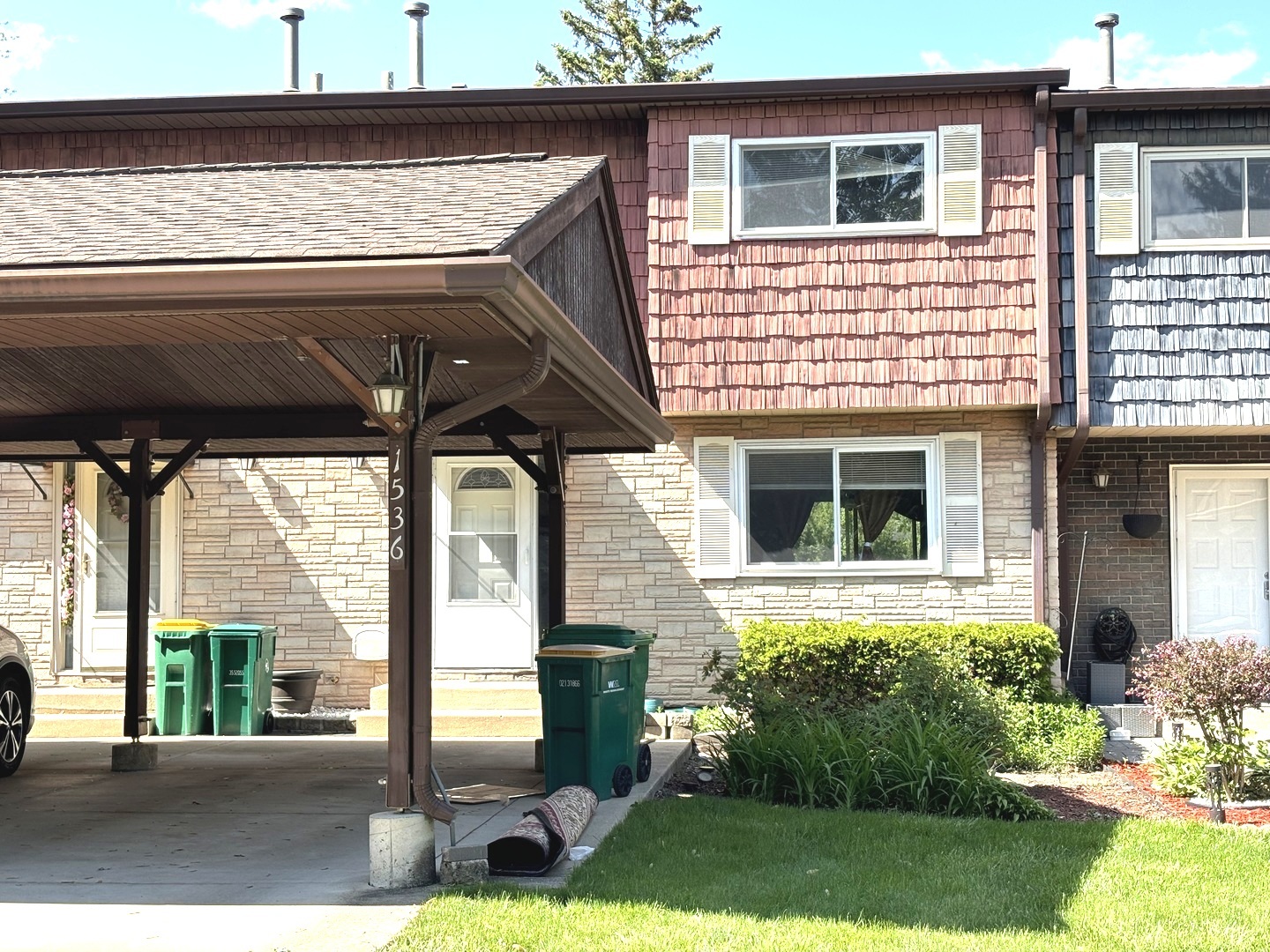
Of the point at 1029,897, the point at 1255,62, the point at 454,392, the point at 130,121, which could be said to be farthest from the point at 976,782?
the point at 1255,62

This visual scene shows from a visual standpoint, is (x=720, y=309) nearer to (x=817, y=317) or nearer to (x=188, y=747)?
(x=817, y=317)

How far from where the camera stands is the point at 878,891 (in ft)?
21.8

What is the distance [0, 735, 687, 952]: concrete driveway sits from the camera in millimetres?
5988

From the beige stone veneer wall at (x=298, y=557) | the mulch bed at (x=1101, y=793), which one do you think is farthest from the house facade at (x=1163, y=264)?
the beige stone veneer wall at (x=298, y=557)

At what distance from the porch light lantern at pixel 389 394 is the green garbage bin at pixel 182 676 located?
706cm

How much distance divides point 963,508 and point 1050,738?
2666 mm

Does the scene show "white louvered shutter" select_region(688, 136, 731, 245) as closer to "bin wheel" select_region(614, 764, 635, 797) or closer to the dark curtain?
the dark curtain


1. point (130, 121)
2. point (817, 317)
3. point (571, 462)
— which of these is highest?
point (130, 121)

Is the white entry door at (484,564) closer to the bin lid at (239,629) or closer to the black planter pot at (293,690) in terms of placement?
the black planter pot at (293,690)

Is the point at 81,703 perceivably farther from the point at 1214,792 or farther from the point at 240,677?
the point at 1214,792

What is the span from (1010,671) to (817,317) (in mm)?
3636

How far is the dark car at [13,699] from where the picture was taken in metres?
10.4

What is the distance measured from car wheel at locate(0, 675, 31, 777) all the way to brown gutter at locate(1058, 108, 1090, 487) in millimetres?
9055

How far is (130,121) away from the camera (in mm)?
13922
